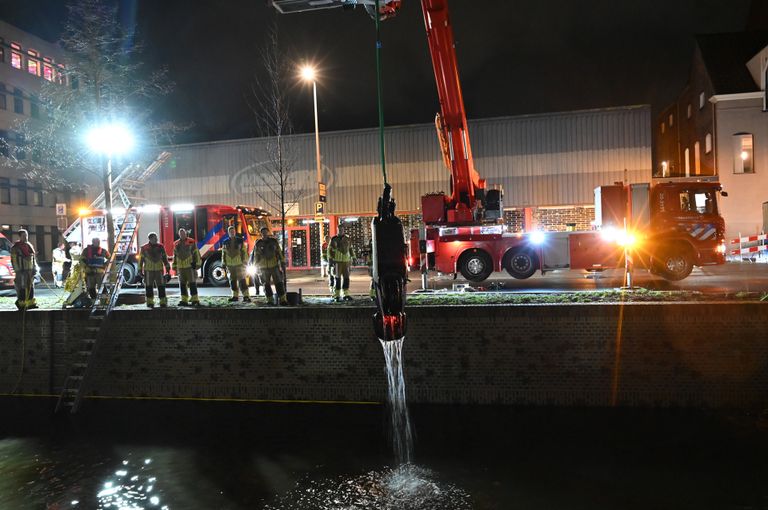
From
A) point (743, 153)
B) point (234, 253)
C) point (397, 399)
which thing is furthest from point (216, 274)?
point (743, 153)

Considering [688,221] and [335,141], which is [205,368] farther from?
[335,141]

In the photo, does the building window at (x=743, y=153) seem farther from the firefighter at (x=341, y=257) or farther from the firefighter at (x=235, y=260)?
the firefighter at (x=235, y=260)

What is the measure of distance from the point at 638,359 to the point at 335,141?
2366 centimetres

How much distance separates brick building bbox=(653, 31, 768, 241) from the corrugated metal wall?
13.0ft

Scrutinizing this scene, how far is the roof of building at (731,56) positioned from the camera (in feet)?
90.5

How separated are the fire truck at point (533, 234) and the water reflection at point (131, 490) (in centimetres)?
815

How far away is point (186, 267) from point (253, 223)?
8.61 meters

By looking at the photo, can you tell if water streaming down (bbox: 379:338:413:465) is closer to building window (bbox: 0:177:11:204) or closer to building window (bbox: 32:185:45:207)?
building window (bbox: 0:177:11:204)

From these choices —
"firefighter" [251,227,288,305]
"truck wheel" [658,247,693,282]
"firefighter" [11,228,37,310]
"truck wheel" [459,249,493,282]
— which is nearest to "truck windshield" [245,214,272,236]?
"truck wheel" [459,249,493,282]

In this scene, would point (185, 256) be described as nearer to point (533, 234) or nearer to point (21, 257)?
point (21, 257)

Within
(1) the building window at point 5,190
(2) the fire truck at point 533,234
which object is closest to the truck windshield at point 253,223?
(2) the fire truck at point 533,234

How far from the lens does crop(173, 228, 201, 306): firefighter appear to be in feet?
38.2

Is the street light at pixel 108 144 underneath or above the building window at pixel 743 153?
underneath

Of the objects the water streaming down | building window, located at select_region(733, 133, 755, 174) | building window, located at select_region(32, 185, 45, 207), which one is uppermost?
building window, located at select_region(32, 185, 45, 207)
